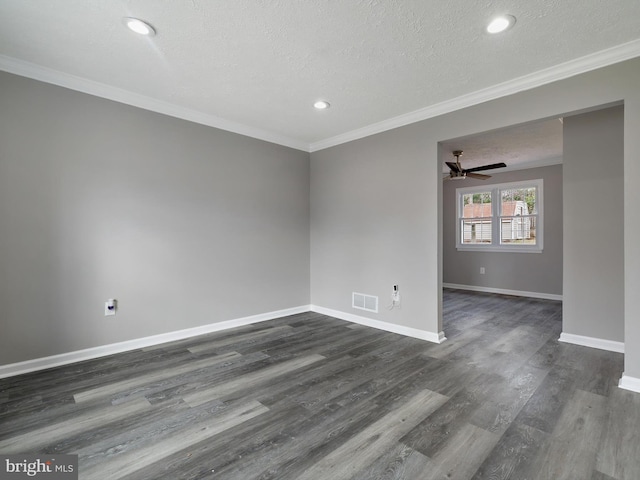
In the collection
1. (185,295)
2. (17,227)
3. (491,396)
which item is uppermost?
(17,227)

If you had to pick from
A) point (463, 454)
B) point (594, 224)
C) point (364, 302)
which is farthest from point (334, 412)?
point (594, 224)

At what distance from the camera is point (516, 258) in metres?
6.36

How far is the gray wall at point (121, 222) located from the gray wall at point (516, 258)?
4650mm

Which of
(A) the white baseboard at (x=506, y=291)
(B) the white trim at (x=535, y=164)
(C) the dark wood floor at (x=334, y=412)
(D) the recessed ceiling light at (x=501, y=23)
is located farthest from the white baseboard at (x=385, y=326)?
(A) the white baseboard at (x=506, y=291)

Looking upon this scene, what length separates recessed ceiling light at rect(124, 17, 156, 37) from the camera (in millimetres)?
2095

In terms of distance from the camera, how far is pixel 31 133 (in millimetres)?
2727

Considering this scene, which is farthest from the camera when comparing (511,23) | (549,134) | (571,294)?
(549,134)

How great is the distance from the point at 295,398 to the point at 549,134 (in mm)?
4860

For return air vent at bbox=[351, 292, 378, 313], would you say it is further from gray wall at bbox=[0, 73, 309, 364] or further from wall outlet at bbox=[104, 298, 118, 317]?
wall outlet at bbox=[104, 298, 118, 317]

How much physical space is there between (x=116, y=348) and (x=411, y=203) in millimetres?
3554

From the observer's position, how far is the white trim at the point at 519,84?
2.38 meters

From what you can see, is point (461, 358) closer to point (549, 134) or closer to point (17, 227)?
point (549, 134)

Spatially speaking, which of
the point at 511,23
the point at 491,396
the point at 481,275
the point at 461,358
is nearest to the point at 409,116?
the point at 511,23

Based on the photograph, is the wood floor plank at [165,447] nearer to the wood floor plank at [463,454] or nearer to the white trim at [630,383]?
the wood floor plank at [463,454]
